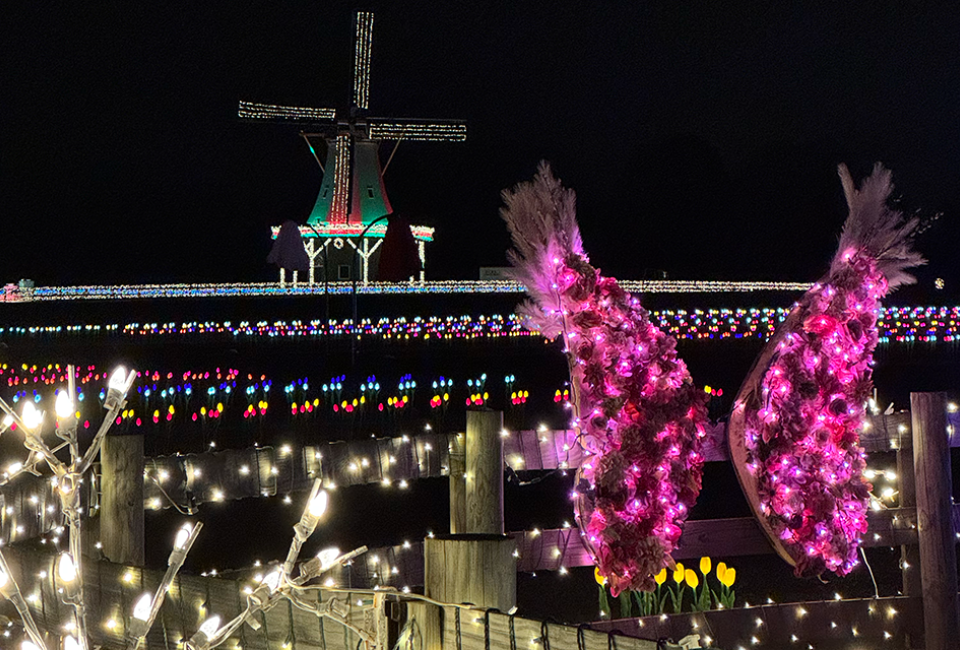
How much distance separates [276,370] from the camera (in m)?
27.3

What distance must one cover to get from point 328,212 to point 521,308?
39.6 m

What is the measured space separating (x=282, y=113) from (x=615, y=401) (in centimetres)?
4024

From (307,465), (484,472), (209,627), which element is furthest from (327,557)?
(307,465)

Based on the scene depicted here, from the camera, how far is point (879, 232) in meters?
7.05

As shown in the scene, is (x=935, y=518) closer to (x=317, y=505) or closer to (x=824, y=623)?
(x=824, y=623)

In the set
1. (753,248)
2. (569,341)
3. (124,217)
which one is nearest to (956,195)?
(753,248)

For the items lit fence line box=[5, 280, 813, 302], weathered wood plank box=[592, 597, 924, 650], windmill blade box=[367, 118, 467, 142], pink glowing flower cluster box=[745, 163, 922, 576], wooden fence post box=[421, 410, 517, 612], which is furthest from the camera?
windmill blade box=[367, 118, 467, 142]

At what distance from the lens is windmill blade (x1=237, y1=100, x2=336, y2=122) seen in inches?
1784

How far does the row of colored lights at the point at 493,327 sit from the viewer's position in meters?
31.3

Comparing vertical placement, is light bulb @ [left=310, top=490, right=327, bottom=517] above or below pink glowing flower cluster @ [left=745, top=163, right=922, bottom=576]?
below

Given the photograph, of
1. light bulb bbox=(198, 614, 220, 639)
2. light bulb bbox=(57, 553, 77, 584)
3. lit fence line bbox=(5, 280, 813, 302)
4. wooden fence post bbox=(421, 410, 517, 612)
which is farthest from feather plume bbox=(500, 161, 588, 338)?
lit fence line bbox=(5, 280, 813, 302)

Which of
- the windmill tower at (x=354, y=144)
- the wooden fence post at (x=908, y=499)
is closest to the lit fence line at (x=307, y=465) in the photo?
the wooden fence post at (x=908, y=499)

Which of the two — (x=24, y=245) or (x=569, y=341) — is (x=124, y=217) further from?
(x=569, y=341)

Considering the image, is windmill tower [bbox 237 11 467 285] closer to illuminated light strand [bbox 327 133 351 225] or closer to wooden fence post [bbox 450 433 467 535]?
illuminated light strand [bbox 327 133 351 225]
